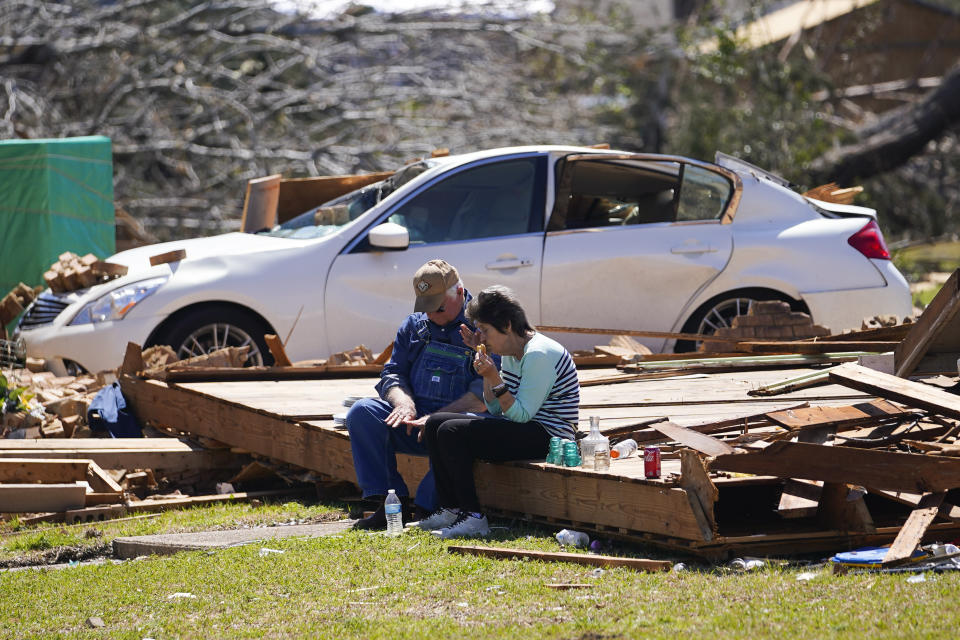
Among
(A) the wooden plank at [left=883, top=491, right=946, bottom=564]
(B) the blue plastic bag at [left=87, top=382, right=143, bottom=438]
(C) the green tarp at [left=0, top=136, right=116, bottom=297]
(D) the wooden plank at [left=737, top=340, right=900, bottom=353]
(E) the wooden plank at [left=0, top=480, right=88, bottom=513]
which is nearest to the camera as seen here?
(A) the wooden plank at [left=883, top=491, right=946, bottom=564]

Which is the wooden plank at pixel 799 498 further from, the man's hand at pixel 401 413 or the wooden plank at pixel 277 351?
the wooden plank at pixel 277 351

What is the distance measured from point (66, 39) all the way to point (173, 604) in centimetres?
1350

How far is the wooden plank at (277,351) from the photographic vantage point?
9133 mm

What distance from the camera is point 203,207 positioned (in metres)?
16.5

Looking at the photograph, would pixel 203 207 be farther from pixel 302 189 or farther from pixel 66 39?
pixel 302 189

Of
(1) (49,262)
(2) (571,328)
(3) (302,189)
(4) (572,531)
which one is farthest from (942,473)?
(1) (49,262)

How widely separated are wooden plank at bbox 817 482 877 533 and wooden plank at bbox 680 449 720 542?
1.87 feet

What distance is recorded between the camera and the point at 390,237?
9359mm

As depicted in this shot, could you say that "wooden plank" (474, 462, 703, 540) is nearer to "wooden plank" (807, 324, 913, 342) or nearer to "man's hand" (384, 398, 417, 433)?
"man's hand" (384, 398, 417, 433)

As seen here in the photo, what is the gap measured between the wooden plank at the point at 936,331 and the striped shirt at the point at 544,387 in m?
2.26

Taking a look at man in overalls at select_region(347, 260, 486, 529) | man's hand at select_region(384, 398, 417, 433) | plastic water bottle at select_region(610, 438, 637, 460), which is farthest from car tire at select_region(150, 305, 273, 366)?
plastic water bottle at select_region(610, 438, 637, 460)

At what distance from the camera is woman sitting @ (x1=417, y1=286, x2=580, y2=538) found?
6168mm

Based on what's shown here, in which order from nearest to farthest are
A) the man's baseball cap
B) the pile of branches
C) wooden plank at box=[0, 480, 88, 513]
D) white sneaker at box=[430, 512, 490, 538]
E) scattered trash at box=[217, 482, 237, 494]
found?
white sneaker at box=[430, 512, 490, 538] → the man's baseball cap → wooden plank at box=[0, 480, 88, 513] → scattered trash at box=[217, 482, 237, 494] → the pile of branches

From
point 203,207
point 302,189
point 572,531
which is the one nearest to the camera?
point 572,531
